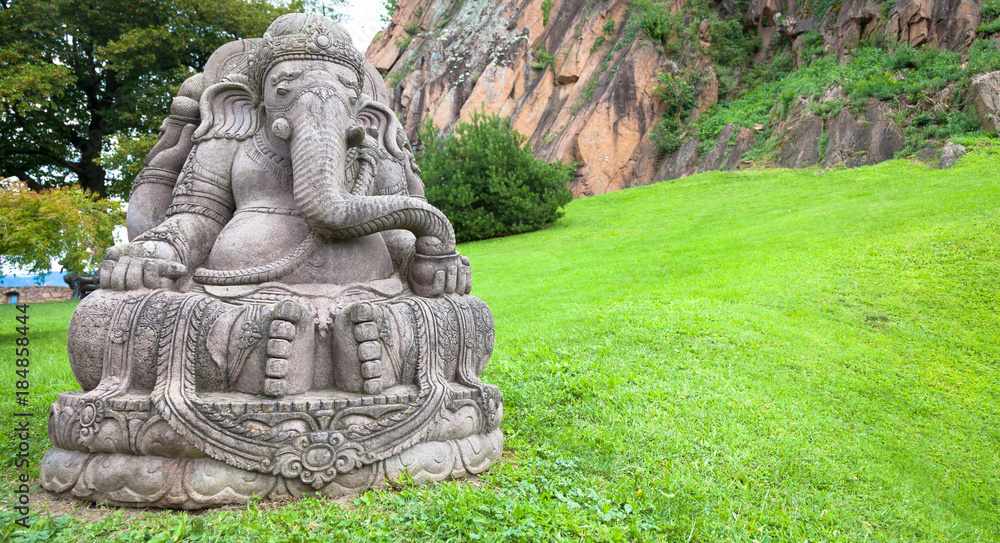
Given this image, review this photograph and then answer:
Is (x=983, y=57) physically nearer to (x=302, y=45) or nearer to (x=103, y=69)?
(x=302, y=45)

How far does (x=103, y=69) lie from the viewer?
535 inches

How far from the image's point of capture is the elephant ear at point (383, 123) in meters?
3.47

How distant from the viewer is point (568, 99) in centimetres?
2412

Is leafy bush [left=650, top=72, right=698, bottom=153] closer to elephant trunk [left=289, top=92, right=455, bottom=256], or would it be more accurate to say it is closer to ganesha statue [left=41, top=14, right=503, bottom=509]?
ganesha statue [left=41, top=14, right=503, bottom=509]

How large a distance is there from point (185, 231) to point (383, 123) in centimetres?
122

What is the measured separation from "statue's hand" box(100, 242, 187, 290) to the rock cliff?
1674cm

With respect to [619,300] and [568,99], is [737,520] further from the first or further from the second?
[568,99]

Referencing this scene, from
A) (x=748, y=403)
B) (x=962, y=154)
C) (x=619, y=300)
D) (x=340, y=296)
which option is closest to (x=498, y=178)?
(x=619, y=300)

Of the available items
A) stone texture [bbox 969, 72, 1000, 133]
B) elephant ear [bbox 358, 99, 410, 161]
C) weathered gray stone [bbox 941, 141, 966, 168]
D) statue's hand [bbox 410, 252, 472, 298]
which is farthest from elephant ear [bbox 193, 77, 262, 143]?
stone texture [bbox 969, 72, 1000, 133]

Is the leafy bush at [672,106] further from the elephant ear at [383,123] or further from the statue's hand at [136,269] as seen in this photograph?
the statue's hand at [136,269]

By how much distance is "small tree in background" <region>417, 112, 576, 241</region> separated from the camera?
14969mm

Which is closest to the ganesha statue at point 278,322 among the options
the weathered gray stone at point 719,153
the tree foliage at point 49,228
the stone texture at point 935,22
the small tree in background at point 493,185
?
the tree foliage at point 49,228

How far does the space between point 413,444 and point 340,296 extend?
2.56ft

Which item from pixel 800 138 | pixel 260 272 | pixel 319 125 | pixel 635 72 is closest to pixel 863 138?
pixel 800 138
